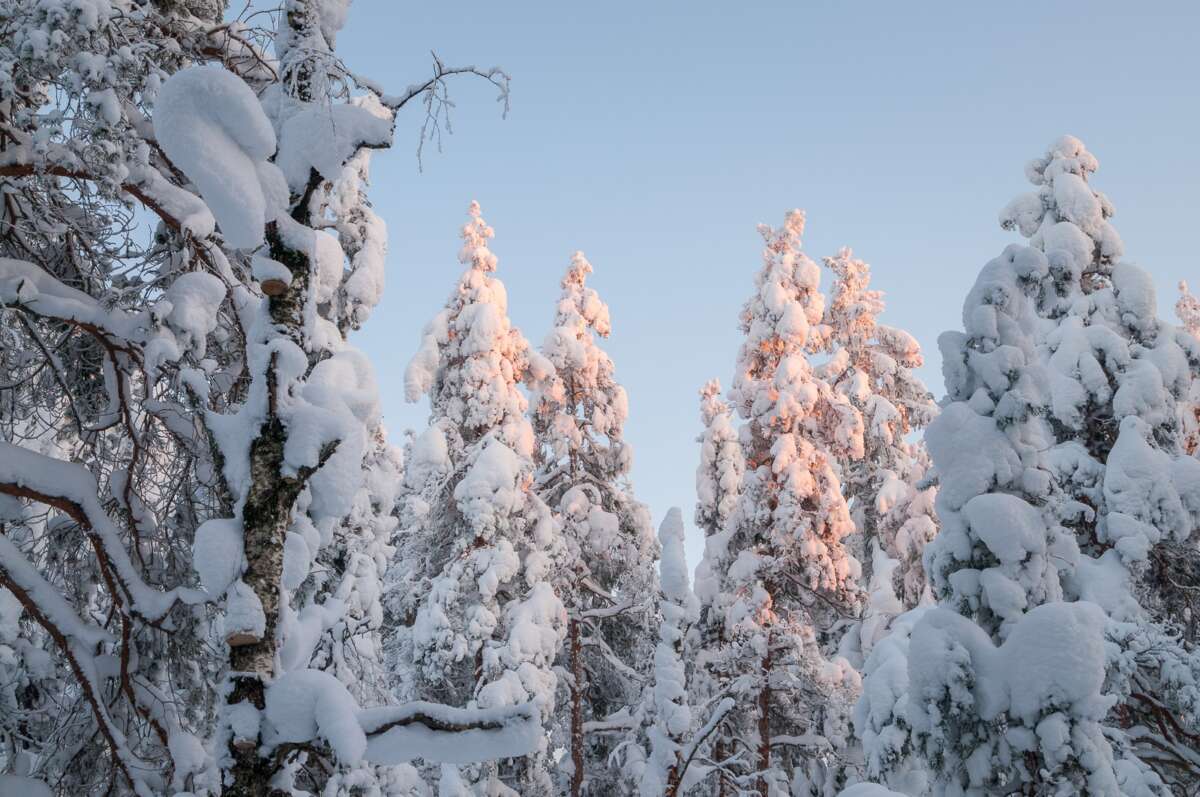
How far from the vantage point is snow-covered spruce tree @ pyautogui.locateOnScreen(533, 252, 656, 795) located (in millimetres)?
18859

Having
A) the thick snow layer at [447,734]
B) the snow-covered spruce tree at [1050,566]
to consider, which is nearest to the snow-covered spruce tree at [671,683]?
the snow-covered spruce tree at [1050,566]

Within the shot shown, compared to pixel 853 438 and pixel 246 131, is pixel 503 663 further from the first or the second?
pixel 246 131

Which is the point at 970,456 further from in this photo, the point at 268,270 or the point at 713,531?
the point at 713,531

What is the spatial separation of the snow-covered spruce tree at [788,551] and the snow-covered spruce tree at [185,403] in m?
10.9

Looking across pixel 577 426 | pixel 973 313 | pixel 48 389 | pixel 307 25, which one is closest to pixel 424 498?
pixel 577 426

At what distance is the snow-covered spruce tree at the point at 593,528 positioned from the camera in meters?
18.9

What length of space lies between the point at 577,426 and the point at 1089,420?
11.3 m

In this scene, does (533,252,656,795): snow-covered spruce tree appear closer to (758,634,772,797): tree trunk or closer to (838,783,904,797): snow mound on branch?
(758,634,772,797): tree trunk

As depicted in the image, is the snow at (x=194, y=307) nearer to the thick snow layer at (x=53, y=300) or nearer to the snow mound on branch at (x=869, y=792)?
the thick snow layer at (x=53, y=300)

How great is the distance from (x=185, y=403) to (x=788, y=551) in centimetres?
1330

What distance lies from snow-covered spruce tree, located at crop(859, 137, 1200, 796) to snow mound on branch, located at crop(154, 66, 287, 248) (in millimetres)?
5912

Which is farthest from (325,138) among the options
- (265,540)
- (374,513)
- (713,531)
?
(713,531)

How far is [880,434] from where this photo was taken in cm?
2112

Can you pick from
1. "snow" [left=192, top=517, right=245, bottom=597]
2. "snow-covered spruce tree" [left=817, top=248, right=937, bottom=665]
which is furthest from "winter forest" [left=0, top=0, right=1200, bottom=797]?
"snow-covered spruce tree" [left=817, top=248, right=937, bottom=665]
